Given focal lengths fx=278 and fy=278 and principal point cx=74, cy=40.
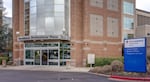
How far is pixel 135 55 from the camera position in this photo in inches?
879

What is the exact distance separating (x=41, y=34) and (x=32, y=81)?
19.5m

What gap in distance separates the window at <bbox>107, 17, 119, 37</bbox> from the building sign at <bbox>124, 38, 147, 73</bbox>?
63.3 feet

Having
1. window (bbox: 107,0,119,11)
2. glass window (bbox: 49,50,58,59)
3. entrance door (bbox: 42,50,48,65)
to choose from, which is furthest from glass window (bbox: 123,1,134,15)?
entrance door (bbox: 42,50,48,65)

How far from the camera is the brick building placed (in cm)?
3759

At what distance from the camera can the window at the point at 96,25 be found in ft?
129

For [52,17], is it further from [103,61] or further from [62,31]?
[103,61]

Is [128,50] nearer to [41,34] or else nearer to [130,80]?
[130,80]

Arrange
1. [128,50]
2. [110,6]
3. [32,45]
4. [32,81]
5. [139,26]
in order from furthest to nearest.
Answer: [139,26], [110,6], [32,45], [128,50], [32,81]

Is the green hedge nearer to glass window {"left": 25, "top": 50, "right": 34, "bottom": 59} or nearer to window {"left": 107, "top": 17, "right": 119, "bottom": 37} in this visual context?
window {"left": 107, "top": 17, "right": 119, "bottom": 37}

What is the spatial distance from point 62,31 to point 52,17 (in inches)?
95.9

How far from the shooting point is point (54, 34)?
3725 cm

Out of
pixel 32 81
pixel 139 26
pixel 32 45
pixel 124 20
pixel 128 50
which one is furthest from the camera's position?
pixel 139 26

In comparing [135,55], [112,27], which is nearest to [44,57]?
[112,27]

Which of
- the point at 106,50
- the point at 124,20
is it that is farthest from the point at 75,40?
the point at 124,20
